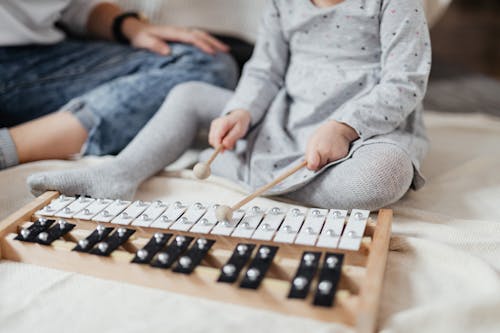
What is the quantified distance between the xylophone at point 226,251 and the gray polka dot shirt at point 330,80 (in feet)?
0.53

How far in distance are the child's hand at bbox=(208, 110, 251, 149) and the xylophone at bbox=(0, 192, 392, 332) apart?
18 centimetres

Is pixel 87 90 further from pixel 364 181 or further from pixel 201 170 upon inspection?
pixel 364 181

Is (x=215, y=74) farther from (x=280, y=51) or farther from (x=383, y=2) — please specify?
(x=383, y=2)

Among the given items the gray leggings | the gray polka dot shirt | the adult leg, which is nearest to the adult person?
the adult leg

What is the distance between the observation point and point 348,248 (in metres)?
0.60

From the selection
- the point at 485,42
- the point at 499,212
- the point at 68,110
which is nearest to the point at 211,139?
the point at 68,110

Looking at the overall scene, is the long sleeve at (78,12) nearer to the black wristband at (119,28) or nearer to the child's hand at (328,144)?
the black wristband at (119,28)

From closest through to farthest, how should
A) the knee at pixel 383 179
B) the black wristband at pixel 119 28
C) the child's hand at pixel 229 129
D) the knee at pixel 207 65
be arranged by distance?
the knee at pixel 383 179 < the child's hand at pixel 229 129 < the knee at pixel 207 65 < the black wristband at pixel 119 28

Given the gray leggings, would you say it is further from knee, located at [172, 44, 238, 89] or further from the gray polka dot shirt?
knee, located at [172, 44, 238, 89]

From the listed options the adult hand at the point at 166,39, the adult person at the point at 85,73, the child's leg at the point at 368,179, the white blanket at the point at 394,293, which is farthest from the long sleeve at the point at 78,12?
the child's leg at the point at 368,179

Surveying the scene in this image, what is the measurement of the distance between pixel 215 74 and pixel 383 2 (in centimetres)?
43

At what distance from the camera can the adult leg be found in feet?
3.20

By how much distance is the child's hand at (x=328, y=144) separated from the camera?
2.47 ft

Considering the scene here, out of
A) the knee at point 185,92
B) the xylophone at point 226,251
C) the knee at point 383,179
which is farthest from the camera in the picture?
the knee at point 185,92
